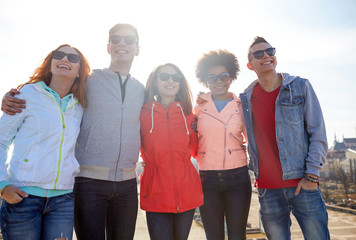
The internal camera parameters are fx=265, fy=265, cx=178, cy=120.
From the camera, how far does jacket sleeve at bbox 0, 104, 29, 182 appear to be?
251 centimetres

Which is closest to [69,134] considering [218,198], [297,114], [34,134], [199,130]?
[34,134]

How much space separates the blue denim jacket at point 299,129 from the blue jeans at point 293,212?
0.79 ft

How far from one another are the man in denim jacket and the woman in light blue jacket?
231cm

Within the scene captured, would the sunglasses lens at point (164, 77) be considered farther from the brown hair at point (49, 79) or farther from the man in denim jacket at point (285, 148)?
the man in denim jacket at point (285, 148)

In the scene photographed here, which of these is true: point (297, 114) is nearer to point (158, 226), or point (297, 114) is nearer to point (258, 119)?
point (258, 119)

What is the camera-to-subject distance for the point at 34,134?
259 cm

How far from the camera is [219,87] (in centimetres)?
412

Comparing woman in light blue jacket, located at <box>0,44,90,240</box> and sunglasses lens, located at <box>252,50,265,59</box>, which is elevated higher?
sunglasses lens, located at <box>252,50,265,59</box>

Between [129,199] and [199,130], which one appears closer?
[129,199]

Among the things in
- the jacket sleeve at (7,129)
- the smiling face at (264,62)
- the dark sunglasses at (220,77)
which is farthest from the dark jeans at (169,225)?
the smiling face at (264,62)

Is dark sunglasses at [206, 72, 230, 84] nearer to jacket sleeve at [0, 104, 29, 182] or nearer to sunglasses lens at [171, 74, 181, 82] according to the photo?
sunglasses lens at [171, 74, 181, 82]

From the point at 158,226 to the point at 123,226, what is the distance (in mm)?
406

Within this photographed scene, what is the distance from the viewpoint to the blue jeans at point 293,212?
3098mm

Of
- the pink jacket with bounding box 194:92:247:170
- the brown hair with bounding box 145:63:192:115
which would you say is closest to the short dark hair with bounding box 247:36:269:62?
the pink jacket with bounding box 194:92:247:170
